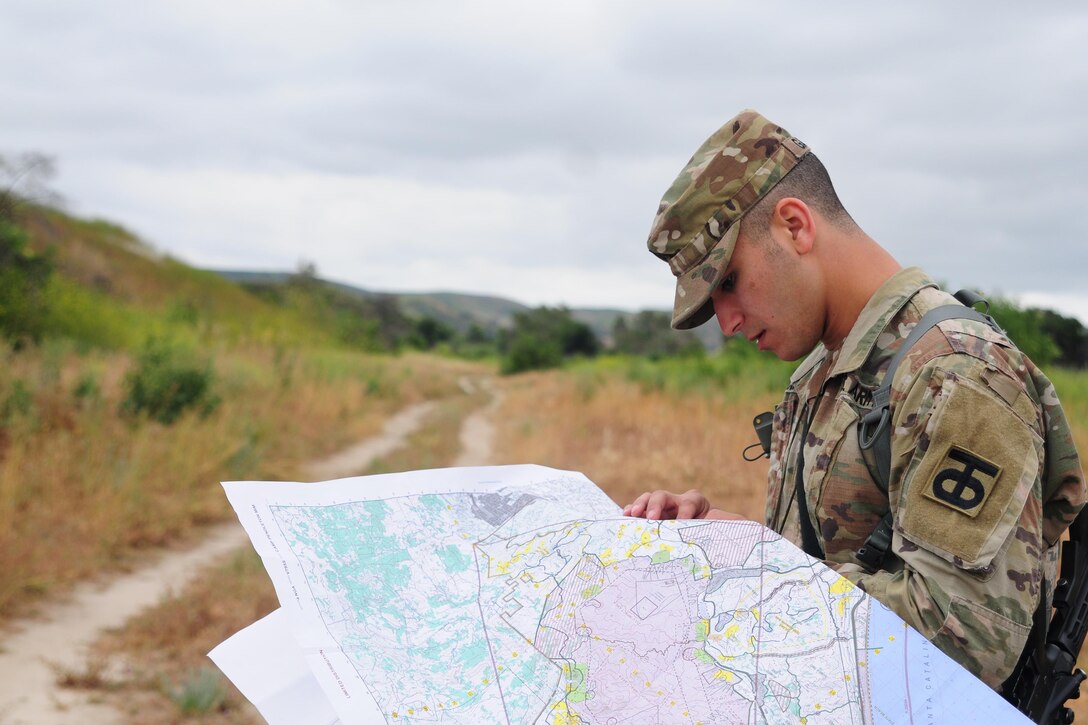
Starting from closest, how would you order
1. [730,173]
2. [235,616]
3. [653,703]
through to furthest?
1. [653,703]
2. [730,173]
3. [235,616]

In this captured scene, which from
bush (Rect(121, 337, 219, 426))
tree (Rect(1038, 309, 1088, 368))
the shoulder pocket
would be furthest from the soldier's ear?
tree (Rect(1038, 309, 1088, 368))

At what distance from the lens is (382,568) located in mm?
1478

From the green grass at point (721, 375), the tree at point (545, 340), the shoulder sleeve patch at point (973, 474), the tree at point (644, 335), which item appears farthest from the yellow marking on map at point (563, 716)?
the tree at point (545, 340)

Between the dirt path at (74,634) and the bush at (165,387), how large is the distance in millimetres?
2398

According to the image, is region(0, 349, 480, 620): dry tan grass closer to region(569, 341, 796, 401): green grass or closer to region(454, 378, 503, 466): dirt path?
region(454, 378, 503, 466): dirt path

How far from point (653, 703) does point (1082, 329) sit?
67.7 feet

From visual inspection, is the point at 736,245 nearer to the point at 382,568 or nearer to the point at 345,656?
the point at 382,568

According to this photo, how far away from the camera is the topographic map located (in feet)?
3.94

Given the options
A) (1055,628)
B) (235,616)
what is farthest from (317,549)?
(235,616)

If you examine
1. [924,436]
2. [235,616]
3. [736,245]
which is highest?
[736,245]

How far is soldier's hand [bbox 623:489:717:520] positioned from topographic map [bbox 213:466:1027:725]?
0.38 feet

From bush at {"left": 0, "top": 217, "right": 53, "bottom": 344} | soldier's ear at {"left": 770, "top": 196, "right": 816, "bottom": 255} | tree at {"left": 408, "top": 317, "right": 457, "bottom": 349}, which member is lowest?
tree at {"left": 408, "top": 317, "right": 457, "bottom": 349}

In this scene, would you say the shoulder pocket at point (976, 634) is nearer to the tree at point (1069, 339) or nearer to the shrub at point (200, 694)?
the shrub at point (200, 694)

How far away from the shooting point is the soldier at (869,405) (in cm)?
Answer: 125
